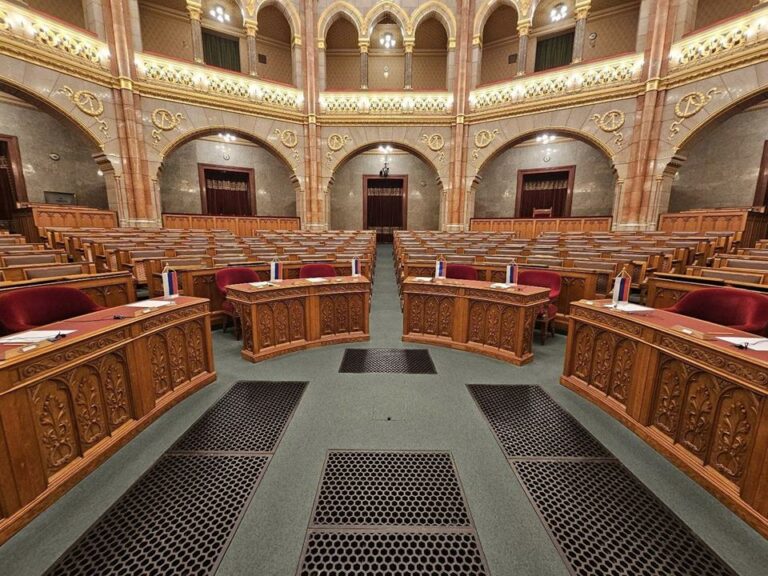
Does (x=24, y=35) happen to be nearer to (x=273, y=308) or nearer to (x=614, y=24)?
(x=273, y=308)

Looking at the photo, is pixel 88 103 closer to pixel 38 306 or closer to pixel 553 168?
pixel 38 306

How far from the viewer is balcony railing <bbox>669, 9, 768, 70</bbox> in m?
7.17

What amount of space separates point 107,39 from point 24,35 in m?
1.75

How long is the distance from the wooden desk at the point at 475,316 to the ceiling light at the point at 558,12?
44.1 feet

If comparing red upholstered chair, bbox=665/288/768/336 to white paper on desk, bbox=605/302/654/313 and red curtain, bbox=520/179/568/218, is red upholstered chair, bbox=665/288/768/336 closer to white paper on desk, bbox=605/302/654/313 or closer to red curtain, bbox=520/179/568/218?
white paper on desk, bbox=605/302/654/313

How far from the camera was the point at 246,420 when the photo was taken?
237 cm

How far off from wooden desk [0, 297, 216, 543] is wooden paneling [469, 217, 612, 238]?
33.7 feet

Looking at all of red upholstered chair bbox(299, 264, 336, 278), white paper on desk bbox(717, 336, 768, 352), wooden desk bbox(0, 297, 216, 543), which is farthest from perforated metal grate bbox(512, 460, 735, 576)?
red upholstered chair bbox(299, 264, 336, 278)

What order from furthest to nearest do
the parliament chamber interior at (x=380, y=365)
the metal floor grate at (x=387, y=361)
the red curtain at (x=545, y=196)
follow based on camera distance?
the red curtain at (x=545, y=196) < the metal floor grate at (x=387, y=361) < the parliament chamber interior at (x=380, y=365)

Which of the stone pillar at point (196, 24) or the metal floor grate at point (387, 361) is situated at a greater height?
the stone pillar at point (196, 24)

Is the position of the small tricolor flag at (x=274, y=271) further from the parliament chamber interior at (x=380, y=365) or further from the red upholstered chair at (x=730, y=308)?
the red upholstered chair at (x=730, y=308)

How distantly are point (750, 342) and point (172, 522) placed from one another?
126 inches

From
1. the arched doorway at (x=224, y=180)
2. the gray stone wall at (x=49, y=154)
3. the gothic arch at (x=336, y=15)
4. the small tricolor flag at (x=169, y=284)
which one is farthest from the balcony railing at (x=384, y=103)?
the small tricolor flag at (x=169, y=284)

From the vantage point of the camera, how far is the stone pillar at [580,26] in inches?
376
